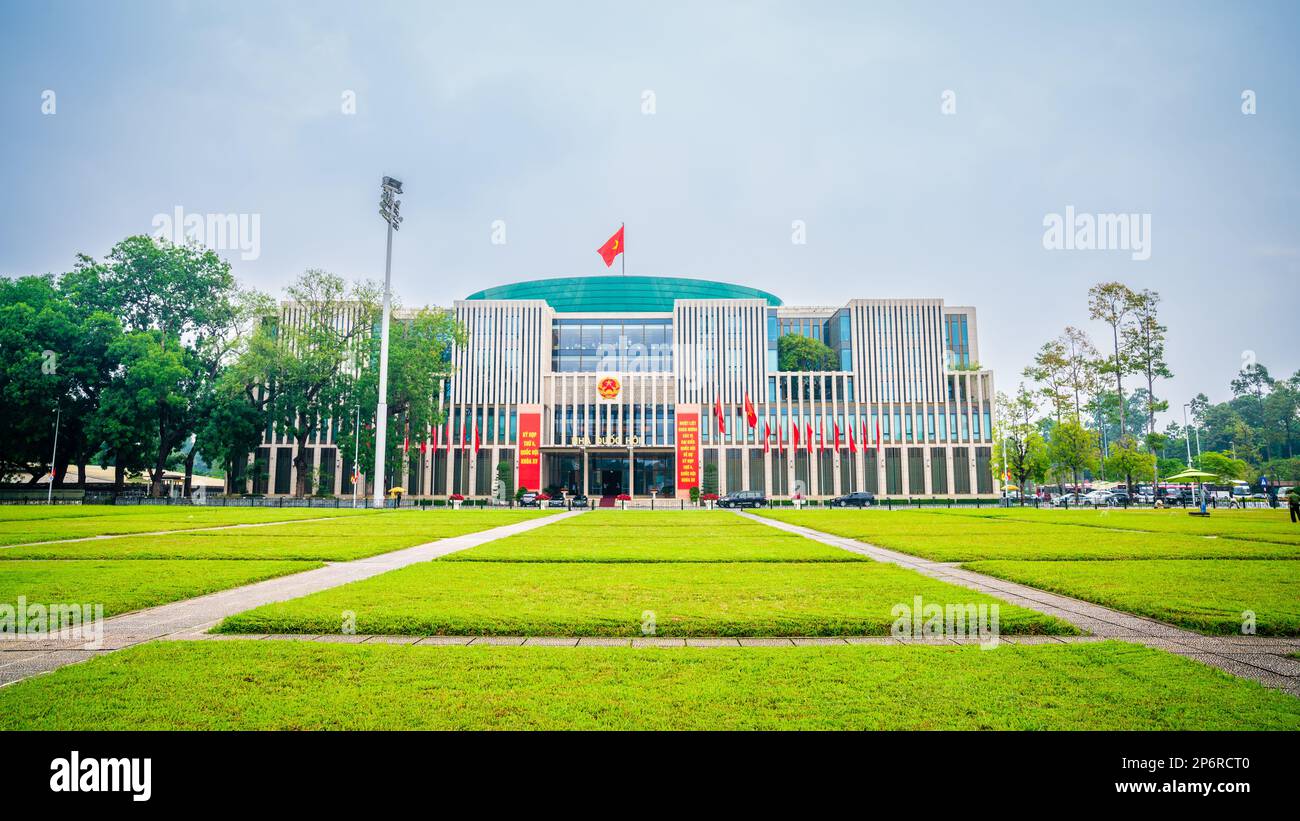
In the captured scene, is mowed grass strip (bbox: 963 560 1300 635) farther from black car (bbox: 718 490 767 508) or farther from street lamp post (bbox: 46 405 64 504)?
street lamp post (bbox: 46 405 64 504)

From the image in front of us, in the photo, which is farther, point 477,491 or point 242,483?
point 477,491

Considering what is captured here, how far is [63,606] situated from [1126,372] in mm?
71409

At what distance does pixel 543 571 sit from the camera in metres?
13.2

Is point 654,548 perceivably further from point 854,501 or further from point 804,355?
point 804,355

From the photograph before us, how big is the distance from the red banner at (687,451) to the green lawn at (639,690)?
223 ft

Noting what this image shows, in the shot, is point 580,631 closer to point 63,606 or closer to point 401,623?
point 401,623

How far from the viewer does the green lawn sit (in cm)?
448

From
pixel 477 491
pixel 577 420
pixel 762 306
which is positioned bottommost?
pixel 477 491

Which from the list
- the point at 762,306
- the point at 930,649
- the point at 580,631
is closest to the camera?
the point at 930,649

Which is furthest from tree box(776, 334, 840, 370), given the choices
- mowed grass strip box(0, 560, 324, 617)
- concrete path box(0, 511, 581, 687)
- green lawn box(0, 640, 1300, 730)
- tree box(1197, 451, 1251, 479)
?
green lawn box(0, 640, 1300, 730)

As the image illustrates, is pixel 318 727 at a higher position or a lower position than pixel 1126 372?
lower

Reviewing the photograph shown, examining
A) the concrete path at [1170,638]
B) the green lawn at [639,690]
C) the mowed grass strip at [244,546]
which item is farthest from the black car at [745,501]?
the green lawn at [639,690]

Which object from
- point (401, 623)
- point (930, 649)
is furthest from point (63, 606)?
point (930, 649)
